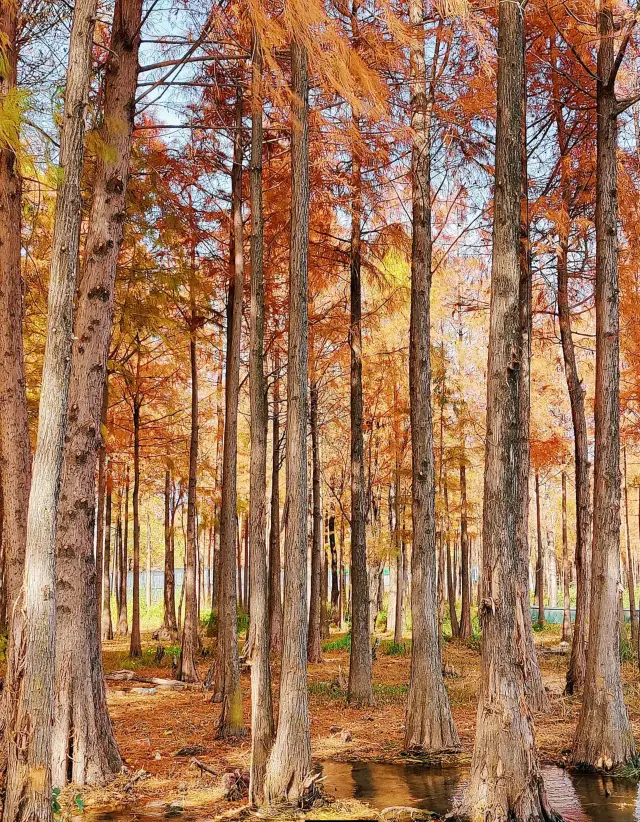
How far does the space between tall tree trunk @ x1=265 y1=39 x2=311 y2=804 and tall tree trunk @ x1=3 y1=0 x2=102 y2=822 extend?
237 centimetres

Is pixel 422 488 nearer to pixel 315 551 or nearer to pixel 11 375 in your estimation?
pixel 11 375

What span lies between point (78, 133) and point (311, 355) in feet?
37.0

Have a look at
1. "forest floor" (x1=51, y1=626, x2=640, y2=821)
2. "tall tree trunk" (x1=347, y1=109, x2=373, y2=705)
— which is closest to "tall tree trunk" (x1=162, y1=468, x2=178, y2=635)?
"forest floor" (x1=51, y1=626, x2=640, y2=821)

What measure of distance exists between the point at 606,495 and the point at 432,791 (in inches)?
145

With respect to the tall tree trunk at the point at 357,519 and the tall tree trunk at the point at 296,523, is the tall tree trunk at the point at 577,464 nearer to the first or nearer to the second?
the tall tree trunk at the point at 357,519

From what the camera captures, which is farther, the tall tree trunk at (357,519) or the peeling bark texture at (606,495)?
the tall tree trunk at (357,519)

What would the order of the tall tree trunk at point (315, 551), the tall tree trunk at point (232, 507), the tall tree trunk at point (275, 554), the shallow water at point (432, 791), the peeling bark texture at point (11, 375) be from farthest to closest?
the tall tree trunk at point (275, 554) → the tall tree trunk at point (315, 551) → the tall tree trunk at point (232, 507) → the peeling bark texture at point (11, 375) → the shallow water at point (432, 791)

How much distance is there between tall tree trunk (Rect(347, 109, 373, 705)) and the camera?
12.0 meters

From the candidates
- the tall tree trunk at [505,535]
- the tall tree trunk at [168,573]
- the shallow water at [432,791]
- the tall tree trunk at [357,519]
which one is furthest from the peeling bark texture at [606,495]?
the tall tree trunk at [168,573]

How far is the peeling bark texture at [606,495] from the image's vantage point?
7871mm

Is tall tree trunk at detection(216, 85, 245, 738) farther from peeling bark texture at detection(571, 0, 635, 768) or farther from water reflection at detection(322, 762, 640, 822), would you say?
peeling bark texture at detection(571, 0, 635, 768)

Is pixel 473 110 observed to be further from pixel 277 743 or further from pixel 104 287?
pixel 277 743

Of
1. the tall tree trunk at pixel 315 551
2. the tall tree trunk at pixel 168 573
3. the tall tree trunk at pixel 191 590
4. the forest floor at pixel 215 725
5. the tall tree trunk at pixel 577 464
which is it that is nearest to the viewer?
the forest floor at pixel 215 725

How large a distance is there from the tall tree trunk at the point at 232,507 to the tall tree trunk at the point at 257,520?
78.0 inches
